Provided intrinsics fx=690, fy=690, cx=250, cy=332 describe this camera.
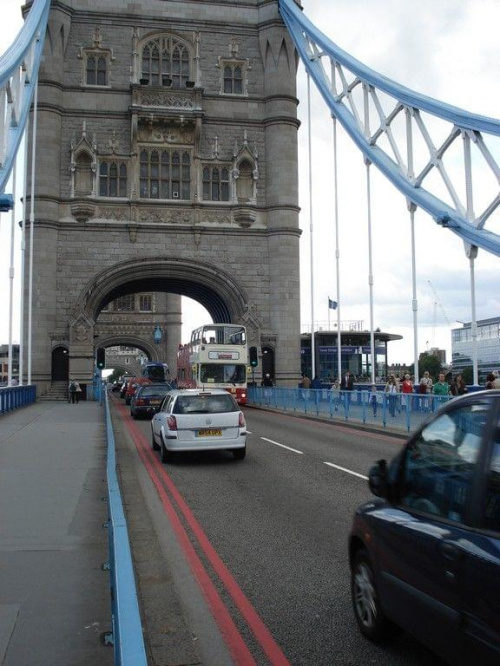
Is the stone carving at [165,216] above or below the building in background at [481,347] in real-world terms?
above

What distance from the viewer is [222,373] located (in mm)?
32531

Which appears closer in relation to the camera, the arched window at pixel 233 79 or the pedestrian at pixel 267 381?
the pedestrian at pixel 267 381

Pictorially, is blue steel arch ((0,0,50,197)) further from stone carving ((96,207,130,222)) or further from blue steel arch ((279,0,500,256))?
blue steel arch ((279,0,500,256))

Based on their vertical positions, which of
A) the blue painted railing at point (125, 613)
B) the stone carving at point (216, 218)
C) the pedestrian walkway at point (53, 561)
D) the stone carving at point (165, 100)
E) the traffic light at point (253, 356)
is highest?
the stone carving at point (165, 100)

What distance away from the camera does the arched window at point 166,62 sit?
40312 mm

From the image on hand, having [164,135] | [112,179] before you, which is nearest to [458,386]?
[112,179]

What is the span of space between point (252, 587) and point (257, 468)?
6772 millimetres

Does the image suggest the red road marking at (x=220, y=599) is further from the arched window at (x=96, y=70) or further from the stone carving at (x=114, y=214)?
the arched window at (x=96, y=70)

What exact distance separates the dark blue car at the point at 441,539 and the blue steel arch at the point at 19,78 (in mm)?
26015

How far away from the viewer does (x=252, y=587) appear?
5629mm

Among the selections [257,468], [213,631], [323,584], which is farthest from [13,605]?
[257,468]

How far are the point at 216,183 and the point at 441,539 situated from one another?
125 ft

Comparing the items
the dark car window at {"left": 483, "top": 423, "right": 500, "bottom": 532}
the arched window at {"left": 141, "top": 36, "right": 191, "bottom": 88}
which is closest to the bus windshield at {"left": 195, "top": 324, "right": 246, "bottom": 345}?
the arched window at {"left": 141, "top": 36, "right": 191, "bottom": 88}

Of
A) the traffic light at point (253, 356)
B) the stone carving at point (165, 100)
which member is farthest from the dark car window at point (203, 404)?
the stone carving at point (165, 100)
